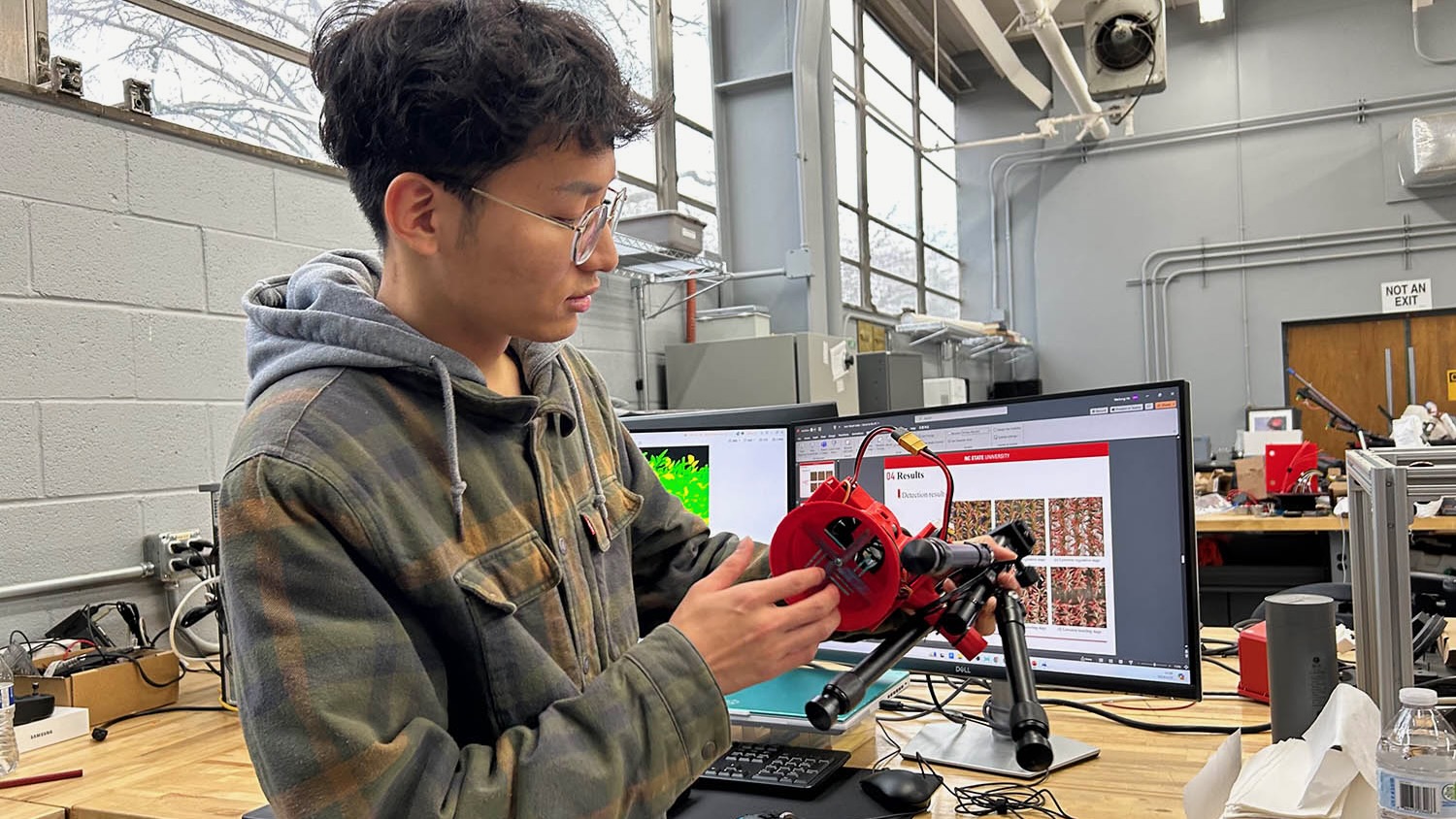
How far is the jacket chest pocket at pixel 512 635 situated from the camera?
77 cm

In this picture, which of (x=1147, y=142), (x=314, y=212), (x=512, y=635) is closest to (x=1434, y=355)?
(x=1147, y=142)

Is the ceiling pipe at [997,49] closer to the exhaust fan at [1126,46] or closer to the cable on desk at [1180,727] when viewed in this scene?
the exhaust fan at [1126,46]

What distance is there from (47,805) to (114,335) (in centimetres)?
96

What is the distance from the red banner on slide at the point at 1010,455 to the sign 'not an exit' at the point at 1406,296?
7.25m

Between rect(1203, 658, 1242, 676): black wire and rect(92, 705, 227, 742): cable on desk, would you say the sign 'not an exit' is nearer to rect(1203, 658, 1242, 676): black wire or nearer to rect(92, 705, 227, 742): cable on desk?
rect(1203, 658, 1242, 676): black wire

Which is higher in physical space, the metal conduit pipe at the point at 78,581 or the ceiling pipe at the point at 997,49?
the ceiling pipe at the point at 997,49

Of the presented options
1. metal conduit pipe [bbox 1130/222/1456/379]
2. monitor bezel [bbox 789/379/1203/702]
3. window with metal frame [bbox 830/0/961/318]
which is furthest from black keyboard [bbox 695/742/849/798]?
metal conduit pipe [bbox 1130/222/1456/379]

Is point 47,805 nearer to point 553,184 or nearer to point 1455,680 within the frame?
point 553,184

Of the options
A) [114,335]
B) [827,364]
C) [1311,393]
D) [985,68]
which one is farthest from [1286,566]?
[985,68]

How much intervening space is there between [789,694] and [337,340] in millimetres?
881

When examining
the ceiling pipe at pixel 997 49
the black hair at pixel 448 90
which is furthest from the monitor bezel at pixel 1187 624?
the ceiling pipe at pixel 997 49

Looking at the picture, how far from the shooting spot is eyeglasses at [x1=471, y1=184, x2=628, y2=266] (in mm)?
818

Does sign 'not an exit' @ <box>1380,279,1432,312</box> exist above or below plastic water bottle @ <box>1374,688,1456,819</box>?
above

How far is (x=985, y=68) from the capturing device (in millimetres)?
8242
